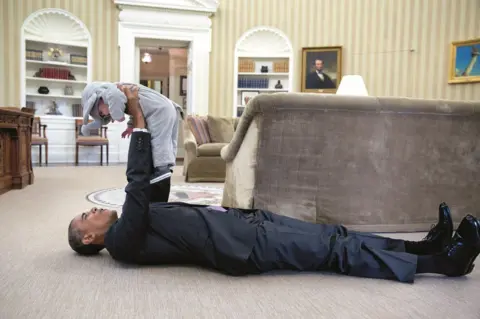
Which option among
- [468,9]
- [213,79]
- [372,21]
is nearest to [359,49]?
[372,21]

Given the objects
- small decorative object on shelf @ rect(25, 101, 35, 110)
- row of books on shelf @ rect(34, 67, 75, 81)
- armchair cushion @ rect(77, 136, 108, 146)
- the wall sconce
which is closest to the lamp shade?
armchair cushion @ rect(77, 136, 108, 146)

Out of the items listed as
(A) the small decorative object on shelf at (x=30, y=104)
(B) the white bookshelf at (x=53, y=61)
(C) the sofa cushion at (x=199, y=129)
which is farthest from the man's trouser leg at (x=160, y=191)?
(A) the small decorative object on shelf at (x=30, y=104)

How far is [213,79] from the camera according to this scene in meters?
8.42

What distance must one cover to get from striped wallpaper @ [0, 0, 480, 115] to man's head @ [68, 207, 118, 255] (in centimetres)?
632

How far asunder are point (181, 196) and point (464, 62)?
586cm

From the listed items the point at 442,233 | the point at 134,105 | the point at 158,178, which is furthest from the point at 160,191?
the point at 442,233

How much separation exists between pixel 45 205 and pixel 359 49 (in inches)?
256

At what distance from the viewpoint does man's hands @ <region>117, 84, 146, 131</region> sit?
1.96 meters

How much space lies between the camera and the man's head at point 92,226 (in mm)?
2006

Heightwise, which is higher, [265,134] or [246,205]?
[265,134]

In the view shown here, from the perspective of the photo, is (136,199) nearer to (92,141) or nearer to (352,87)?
(352,87)

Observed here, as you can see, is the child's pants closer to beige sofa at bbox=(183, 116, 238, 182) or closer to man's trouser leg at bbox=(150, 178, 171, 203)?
man's trouser leg at bbox=(150, 178, 171, 203)

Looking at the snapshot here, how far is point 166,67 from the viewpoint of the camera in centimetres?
1165

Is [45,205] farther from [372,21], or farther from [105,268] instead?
[372,21]
